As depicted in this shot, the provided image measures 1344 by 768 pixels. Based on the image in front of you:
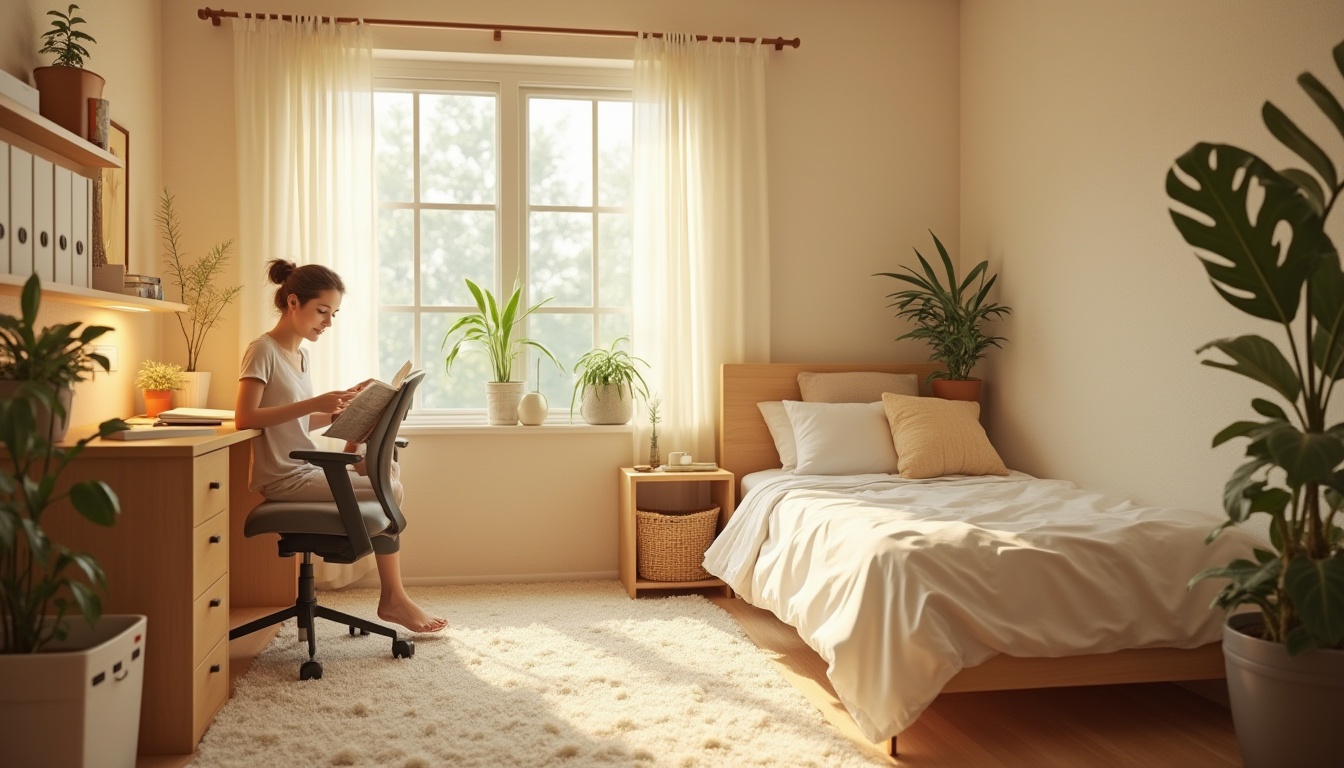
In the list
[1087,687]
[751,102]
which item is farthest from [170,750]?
[751,102]

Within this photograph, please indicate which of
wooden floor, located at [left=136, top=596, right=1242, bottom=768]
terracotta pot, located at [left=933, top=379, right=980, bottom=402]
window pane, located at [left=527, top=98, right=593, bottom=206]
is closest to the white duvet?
wooden floor, located at [left=136, top=596, right=1242, bottom=768]

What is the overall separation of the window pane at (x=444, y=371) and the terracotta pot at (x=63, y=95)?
180cm

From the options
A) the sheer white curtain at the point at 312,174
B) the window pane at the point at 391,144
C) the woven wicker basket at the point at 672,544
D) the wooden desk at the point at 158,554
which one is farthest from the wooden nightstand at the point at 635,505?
the wooden desk at the point at 158,554

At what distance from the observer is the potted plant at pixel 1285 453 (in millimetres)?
2041

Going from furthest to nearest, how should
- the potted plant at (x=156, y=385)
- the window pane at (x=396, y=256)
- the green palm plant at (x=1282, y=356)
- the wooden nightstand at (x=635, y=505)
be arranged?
the window pane at (x=396, y=256) < the wooden nightstand at (x=635, y=505) < the potted plant at (x=156, y=385) < the green palm plant at (x=1282, y=356)

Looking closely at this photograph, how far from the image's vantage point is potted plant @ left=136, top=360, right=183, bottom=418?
364cm

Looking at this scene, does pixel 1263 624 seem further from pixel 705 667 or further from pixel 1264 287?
pixel 705 667

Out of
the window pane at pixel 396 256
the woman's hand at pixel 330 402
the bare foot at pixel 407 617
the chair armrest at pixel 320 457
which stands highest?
the window pane at pixel 396 256

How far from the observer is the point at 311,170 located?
13.7 feet

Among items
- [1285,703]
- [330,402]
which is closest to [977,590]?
[1285,703]

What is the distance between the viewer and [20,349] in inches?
81.7

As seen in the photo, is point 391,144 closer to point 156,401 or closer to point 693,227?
point 693,227

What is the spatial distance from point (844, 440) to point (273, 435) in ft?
7.28

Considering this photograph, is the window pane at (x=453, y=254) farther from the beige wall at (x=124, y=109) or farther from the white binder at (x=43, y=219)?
the white binder at (x=43, y=219)
